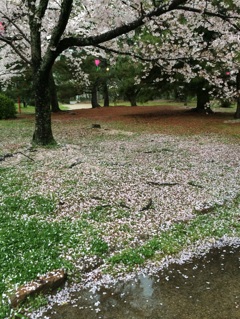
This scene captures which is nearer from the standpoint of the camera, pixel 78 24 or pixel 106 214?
pixel 106 214

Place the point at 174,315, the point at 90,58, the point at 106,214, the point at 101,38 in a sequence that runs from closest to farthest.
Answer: the point at 174,315
the point at 106,214
the point at 101,38
the point at 90,58

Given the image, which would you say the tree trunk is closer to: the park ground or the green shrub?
the park ground

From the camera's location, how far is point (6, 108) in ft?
90.7

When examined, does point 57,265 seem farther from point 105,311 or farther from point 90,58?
point 90,58

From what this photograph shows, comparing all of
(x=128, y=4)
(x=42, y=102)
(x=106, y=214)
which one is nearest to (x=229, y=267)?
(x=106, y=214)

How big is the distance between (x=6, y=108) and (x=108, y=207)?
22957 millimetres

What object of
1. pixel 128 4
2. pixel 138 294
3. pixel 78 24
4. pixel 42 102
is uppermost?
pixel 78 24

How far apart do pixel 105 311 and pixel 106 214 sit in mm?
3181

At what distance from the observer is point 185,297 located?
4.83 metres

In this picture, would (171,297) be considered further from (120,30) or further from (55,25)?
(55,25)

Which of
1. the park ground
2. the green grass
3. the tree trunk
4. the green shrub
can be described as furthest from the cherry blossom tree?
the green shrub

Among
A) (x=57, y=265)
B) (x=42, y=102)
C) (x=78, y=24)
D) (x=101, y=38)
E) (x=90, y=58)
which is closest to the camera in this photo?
(x=57, y=265)

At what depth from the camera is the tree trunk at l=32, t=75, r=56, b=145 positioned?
13238 mm

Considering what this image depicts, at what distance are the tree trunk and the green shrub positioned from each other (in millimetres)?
15167
